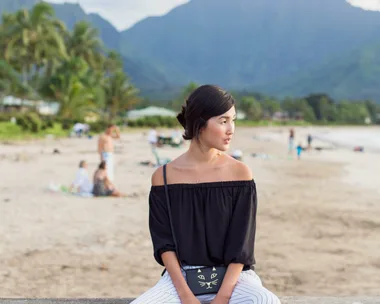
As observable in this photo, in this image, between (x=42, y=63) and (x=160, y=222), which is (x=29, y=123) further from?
(x=160, y=222)

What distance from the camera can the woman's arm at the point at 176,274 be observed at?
6.89 feet

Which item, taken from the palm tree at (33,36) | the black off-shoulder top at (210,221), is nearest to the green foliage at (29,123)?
the palm tree at (33,36)

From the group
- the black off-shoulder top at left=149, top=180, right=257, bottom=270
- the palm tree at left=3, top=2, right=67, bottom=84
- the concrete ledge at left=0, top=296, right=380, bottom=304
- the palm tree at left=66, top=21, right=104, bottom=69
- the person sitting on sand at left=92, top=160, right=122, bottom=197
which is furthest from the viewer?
the palm tree at left=66, top=21, right=104, bottom=69

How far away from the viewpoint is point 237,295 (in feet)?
6.87

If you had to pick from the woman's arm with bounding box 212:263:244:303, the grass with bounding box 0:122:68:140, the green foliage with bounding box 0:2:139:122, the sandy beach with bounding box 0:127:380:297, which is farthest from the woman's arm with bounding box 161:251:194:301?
the green foliage with bounding box 0:2:139:122

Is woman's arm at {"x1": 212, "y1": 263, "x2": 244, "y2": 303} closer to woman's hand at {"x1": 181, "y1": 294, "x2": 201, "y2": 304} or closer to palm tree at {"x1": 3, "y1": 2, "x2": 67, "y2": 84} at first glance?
woman's hand at {"x1": 181, "y1": 294, "x2": 201, "y2": 304}

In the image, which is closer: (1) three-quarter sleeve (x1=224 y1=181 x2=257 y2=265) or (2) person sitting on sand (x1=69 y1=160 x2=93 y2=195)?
(1) three-quarter sleeve (x1=224 y1=181 x2=257 y2=265)

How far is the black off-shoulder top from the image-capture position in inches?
84.4

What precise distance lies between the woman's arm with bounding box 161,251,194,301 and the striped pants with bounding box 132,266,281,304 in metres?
0.04

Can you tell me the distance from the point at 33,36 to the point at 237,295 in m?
45.4

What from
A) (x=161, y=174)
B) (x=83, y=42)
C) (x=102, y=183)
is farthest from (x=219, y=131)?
(x=83, y=42)

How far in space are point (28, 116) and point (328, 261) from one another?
98.2 feet

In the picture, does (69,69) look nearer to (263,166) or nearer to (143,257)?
(263,166)

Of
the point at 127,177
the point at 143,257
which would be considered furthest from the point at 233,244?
the point at 127,177
